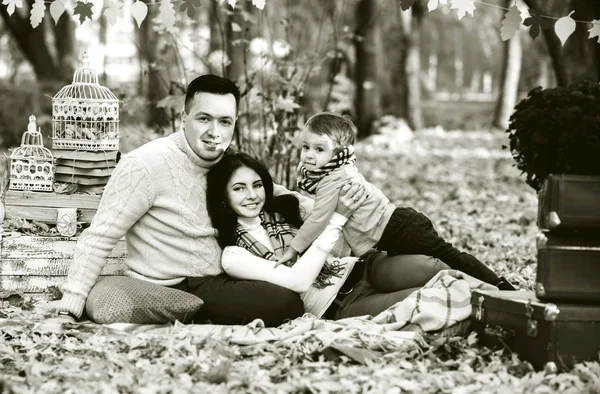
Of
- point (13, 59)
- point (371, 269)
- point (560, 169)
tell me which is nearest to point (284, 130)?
point (371, 269)

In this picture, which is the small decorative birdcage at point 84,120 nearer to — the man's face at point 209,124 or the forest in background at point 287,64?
the forest in background at point 287,64

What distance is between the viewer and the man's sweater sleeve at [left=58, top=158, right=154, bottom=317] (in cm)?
455

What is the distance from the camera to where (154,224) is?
472cm

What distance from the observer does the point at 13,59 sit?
27.2 m

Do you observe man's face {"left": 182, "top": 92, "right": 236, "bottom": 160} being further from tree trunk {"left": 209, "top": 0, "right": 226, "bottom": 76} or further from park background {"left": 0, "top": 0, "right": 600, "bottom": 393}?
tree trunk {"left": 209, "top": 0, "right": 226, "bottom": 76}

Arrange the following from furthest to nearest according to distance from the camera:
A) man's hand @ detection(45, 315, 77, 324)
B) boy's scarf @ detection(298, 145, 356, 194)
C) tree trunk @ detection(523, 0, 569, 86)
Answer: tree trunk @ detection(523, 0, 569, 86), boy's scarf @ detection(298, 145, 356, 194), man's hand @ detection(45, 315, 77, 324)

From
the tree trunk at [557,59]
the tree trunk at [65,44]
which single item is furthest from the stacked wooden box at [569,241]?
the tree trunk at [65,44]

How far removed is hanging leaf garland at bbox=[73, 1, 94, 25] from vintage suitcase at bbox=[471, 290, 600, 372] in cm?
268

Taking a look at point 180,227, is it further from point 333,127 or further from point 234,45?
point 234,45

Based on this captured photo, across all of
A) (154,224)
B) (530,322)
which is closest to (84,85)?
(154,224)

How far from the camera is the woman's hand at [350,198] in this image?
4711 mm

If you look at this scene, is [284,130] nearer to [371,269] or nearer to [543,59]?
[371,269]

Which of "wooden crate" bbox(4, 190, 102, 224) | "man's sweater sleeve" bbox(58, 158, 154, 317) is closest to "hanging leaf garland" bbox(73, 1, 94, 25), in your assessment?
"man's sweater sleeve" bbox(58, 158, 154, 317)

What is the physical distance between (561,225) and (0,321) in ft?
9.30
